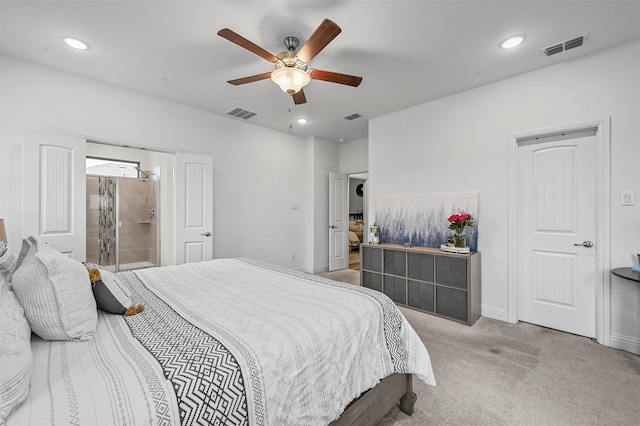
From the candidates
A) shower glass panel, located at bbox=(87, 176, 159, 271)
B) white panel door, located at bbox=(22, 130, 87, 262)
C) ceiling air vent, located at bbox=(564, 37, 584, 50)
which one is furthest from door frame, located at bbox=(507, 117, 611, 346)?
shower glass panel, located at bbox=(87, 176, 159, 271)

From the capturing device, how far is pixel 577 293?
282cm

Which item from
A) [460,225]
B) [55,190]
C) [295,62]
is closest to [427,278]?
[460,225]

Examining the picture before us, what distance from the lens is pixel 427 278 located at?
3.43m

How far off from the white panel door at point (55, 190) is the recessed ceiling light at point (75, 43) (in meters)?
0.90

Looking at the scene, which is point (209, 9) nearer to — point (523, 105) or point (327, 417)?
point (327, 417)

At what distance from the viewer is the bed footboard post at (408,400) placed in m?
1.72

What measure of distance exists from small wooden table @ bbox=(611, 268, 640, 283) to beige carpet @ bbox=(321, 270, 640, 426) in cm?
73

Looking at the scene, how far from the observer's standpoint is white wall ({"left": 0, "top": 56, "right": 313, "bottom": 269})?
2.76 m

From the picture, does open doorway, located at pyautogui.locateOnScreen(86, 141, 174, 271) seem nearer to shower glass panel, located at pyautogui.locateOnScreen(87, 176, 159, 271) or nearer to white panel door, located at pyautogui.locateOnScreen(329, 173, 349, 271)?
shower glass panel, located at pyautogui.locateOnScreen(87, 176, 159, 271)

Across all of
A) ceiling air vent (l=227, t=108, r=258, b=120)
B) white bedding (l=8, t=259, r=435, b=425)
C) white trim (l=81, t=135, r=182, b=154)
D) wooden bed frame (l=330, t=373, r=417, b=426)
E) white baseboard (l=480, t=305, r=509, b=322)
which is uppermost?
ceiling air vent (l=227, t=108, r=258, b=120)

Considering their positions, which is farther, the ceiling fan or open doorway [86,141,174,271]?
open doorway [86,141,174,271]

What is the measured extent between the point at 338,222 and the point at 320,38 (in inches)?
162

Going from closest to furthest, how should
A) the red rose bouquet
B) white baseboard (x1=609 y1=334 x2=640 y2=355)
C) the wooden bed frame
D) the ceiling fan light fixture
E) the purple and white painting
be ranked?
1. the wooden bed frame
2. the ceiling fan light fixture
3. white baseboard (x1=609 y1=334 x2=640 y2=355)
4. the red rose bouquet
5. the purple and white painting

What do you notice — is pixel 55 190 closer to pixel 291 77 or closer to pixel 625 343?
pixel 291 77
